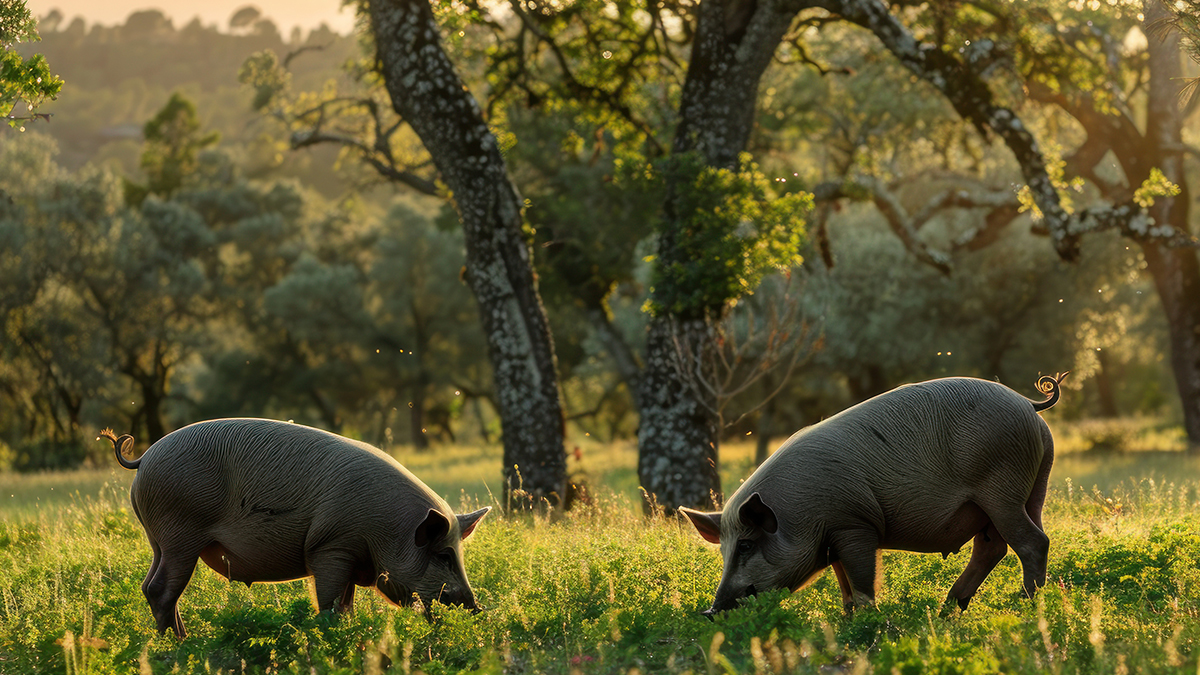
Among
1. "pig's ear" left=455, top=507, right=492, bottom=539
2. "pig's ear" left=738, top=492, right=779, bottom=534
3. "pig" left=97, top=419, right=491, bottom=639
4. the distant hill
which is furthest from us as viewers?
the distant hill

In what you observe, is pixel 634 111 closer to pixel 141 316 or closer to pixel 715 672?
pixel 715 672

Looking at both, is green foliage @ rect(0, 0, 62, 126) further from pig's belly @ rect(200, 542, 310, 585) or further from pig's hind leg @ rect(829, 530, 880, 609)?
pig's hind leg @ rect(829, 530, 880, 609)

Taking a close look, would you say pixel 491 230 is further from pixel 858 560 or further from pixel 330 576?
pixel 858 560

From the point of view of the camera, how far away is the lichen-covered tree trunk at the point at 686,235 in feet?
38.1

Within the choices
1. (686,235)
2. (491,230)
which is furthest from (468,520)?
(686,235)

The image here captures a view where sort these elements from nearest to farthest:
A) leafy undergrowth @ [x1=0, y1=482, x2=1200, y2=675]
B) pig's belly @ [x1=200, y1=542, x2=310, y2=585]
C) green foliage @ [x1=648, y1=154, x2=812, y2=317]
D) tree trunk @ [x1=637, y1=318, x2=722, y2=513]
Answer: leafy undergrowth @ [x1=0, y1=482, x2=1200, y2=675] < pig's belly @ [x1=200, y1=542, x2=310, y2=585] < green foliage @ [x1=648, y1=154, x2=812, y2=317] < tree trunk @ [x1=637, y1=318, x2=722, y2=513]

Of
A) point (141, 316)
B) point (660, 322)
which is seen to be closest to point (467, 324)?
point (141, 316)

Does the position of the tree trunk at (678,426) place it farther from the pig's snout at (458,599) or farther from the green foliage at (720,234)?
the pig's snout at (458,599)

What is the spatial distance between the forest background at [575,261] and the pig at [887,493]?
12.8 feet

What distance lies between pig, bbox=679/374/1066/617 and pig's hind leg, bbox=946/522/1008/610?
0.66 feet

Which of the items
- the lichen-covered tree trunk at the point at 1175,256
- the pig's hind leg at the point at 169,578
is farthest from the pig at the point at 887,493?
the lichen-covered tree trunk at the point at 1175,256

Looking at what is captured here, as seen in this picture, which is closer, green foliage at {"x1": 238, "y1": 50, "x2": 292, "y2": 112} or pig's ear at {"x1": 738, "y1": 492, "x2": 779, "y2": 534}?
pig's ear at {"x1": 738, "y1": 492, "x2": 779, "y2": 534}

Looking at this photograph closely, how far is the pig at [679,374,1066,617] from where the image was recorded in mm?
5391

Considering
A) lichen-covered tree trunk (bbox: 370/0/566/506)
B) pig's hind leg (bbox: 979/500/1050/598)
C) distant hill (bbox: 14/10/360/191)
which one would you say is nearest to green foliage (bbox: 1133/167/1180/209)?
pig's hind leg (bbox: 979/500/1050/598)
